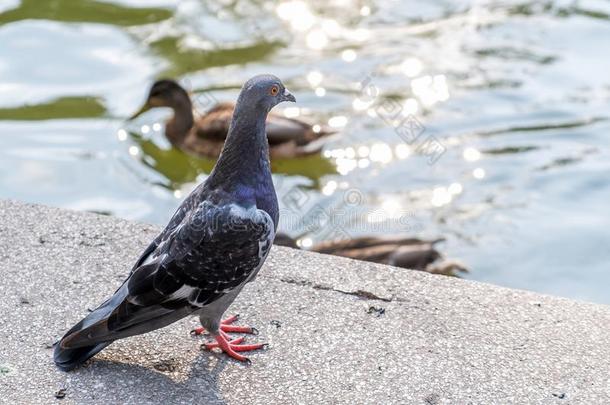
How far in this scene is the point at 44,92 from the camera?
948 centimetres

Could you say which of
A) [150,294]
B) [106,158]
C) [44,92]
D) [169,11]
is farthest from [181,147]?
[150,294]

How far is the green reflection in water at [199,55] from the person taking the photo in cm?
1007

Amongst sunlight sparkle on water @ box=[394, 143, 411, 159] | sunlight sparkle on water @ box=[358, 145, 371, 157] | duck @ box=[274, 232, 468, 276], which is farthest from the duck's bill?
duck @ box=[274, 232, 468, 276]

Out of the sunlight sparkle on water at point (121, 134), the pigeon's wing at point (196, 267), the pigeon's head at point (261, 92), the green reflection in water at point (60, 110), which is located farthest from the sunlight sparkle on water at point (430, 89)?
the pigeon's wing at point (196, 267)

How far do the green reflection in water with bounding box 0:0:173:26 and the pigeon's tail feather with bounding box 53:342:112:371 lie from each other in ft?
23.1

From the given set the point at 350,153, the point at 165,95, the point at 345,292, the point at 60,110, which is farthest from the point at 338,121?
the point at 345,292

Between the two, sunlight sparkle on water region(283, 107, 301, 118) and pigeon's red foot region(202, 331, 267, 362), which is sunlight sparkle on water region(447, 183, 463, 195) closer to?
sunlight sparkle on water region(283, 107, 301, 118)

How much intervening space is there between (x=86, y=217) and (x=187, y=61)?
17.4 ft

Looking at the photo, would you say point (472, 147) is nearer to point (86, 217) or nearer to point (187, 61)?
point (187, 61)

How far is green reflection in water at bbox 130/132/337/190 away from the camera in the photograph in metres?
8.81

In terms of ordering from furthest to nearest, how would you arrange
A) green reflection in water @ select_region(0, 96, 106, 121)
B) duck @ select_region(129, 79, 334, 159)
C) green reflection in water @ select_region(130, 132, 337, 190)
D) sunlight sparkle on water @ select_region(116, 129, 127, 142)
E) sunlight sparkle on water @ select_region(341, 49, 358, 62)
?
sunlight sparkle on water @ select_region(341, 49, 358, 62) → green reflection in water @ select_region(0, 96, 106, 121) → sunlight sparkle on water @ select_region(116, 129, 127, 142) → green reflection in water @ select_region(130, 132, 337, 190) → duck @ select_region(129, 79, 334, 159)

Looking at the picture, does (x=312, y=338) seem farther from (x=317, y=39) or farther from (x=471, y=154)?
(x=317, y=39)

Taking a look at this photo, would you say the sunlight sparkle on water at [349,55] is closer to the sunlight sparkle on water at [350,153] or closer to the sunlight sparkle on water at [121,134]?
the sunlight sparkle on water at [350,153]

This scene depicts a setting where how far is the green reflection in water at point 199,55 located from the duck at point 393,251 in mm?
3231
